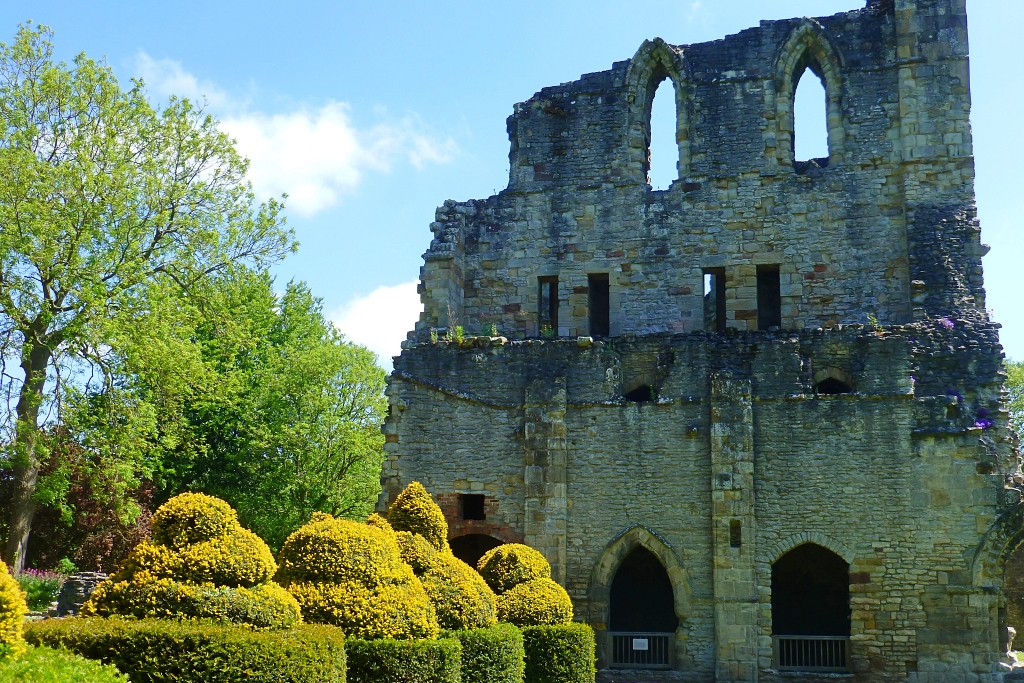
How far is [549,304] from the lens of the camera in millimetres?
27484

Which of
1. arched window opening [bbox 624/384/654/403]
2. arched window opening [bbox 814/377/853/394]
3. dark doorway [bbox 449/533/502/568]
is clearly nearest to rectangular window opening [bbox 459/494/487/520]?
dark doorway [bbox 449/533/502/568]

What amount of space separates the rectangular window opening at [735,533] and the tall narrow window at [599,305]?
22.3 ft

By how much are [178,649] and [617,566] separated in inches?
521

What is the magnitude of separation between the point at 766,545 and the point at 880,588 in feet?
7.16

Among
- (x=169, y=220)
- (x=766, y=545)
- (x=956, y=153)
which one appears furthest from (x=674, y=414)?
(x=169, y=220)

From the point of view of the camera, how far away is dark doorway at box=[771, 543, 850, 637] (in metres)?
24.1

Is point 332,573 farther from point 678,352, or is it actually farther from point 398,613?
point 678,352

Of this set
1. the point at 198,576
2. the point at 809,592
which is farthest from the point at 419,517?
the point at 809,592

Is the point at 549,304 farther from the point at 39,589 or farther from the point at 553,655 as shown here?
the point at 39,589

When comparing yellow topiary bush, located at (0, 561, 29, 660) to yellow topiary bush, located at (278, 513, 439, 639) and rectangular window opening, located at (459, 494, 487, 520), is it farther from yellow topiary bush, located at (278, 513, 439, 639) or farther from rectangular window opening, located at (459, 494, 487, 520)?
rectangular window opening, located at (459, 494, 487, 520)

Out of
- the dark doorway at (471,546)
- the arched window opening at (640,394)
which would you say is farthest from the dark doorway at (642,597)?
the arched window opening at (640,394)

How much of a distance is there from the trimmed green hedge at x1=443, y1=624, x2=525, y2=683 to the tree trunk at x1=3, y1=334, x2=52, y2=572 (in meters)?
12.0

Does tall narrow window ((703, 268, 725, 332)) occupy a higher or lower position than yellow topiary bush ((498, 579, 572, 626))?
higher

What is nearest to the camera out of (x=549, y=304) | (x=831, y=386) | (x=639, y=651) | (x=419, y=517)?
(x=419, y=517)
